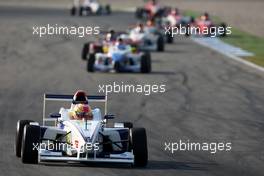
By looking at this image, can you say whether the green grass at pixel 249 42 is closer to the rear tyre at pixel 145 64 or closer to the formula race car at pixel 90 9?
the rear tyre at pixel 145 64

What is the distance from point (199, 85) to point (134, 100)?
445 centimetres

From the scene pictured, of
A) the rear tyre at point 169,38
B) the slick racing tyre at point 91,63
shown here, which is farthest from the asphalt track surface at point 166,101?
the rear tyre at point 169,38

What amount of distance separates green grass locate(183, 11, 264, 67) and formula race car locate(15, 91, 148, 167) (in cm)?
1992

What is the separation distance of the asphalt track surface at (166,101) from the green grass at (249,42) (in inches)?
52.2

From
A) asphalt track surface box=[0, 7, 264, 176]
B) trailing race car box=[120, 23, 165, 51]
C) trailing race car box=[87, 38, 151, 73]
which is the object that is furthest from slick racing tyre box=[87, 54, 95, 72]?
trailing race car box=[120, 23, 165, 51]

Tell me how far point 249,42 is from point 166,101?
2014 cm

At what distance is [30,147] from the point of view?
1778 centimetres

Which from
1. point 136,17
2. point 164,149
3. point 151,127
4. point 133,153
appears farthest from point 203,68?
point 136,17

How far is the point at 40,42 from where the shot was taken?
4575 cm

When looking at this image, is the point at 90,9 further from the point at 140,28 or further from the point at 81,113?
the point at 81,113

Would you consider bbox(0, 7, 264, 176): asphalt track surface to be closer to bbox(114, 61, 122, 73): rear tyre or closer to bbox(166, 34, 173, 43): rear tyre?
bbox(114, 61, 122, 73): rear tyre

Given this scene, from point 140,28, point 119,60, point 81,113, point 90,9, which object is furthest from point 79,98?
point 90,9

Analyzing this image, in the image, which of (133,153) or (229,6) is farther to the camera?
(229,6)

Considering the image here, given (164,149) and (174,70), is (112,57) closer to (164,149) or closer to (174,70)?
(174,70)
